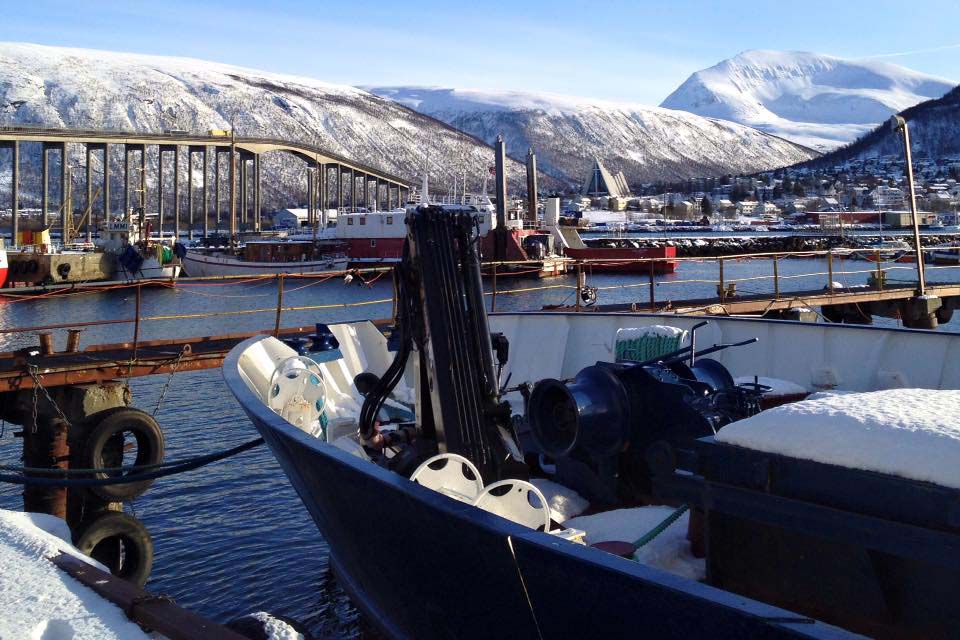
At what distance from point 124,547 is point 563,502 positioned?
17.8 ft

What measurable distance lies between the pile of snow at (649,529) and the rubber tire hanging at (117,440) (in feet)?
19.6

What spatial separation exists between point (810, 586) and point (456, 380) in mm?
2940

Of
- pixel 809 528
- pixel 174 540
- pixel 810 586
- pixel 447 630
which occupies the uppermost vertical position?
pixel 809 528

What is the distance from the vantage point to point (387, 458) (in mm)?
7918

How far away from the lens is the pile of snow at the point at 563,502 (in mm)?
7047

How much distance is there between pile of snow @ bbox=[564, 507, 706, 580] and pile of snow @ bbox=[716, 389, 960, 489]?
142cm

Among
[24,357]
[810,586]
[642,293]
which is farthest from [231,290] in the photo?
[810,586]

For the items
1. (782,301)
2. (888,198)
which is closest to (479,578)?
(782,301)

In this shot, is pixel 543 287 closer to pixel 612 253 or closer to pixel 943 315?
pixel 943 315

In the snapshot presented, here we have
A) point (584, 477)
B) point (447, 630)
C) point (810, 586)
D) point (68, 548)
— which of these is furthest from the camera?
point (584, 477)

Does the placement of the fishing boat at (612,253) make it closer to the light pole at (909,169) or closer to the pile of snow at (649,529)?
the light pole at (909,169)

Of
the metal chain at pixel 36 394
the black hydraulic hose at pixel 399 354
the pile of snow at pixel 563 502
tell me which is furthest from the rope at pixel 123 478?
the pile of snow at pixel 563 502

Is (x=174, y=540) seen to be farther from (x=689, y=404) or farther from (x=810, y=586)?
(x=810, y=586)

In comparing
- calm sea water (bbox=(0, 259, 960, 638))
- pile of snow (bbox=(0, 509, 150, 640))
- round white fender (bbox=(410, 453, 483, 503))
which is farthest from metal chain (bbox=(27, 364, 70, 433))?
round white fender (bbox=(410, 453, 483, 503))
